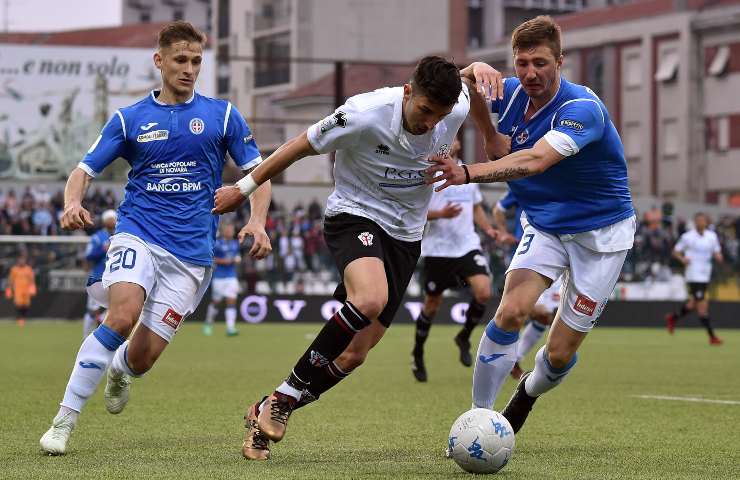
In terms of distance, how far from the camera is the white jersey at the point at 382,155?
7321 mm

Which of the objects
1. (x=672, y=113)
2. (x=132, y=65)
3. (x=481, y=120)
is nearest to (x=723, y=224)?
(x=132, y=65)

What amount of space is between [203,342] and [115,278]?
49.4 ft

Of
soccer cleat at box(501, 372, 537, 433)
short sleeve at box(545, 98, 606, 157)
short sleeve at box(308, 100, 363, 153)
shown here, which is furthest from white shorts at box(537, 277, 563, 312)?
short sleeve at box(308, 100, 363, 153)

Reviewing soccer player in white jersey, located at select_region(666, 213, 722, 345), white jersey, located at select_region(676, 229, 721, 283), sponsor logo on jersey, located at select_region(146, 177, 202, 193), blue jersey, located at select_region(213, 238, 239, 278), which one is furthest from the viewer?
blue jersey, located at select_region(213, 238, 239, 278)

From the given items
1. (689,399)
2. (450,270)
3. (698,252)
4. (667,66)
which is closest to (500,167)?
(689,399)

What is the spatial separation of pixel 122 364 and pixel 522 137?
2.79 m

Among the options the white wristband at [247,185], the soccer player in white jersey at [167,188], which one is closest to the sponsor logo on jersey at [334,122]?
the white wristband at [247,185]

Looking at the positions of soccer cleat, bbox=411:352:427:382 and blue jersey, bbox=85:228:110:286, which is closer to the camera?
soccer cleat, bbox=411:352:427:382

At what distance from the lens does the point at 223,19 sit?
70062 millimetres

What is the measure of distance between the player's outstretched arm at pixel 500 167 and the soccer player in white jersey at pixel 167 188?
1.55 m

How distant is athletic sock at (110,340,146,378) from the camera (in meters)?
8.47

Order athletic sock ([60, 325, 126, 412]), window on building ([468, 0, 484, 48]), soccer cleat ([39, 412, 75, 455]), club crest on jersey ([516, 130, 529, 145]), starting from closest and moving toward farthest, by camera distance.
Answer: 1. soccer cleat ([39, 412, 75, 455])
2. athletic sock ([60, 325, 126, 412])
3. club crest on jersey ([516, 130, 529, 145])
4. window on building ([468, 0, 484, 48])

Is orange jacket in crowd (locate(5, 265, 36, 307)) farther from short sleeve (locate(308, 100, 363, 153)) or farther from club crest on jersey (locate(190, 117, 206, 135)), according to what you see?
short sleeve (locate(308, 100, 363, 153))

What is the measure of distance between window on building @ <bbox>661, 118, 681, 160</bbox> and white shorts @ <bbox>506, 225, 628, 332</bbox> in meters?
58.9
